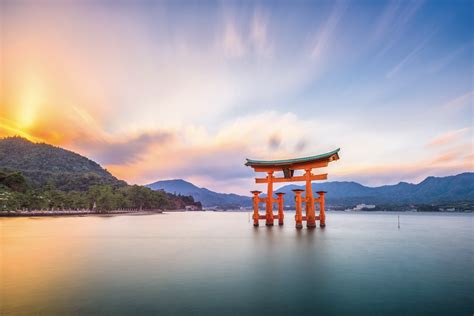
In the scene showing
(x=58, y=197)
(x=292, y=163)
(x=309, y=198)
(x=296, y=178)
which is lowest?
(x=309, y=198)

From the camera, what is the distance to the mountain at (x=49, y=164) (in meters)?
114

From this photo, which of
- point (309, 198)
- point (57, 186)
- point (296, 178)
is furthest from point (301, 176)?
point (57, 186)

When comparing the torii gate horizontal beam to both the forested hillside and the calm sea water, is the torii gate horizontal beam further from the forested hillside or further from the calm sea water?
the forested hillside

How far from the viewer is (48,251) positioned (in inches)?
644

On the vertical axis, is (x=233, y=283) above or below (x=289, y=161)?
below

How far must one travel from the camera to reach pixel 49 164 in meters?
144

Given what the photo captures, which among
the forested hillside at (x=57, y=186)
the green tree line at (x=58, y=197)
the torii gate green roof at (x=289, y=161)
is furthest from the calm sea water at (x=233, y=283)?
the forested hillside at (x=57, y=186)

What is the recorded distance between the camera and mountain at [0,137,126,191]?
11374 cm

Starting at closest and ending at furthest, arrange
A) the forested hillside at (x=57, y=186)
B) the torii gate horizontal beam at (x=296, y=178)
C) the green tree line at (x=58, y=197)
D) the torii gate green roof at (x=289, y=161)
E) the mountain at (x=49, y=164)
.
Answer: the torii gate green roof at (x=289, y=161) < the torii gate horizontal beam at (x=296, y=178) < the green tree line at (x=58, y=197) < the forested hillside at (x=57, y=186) < the mountain at (x=49, y=164)

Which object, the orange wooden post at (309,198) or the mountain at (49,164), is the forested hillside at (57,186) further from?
the orange wooden post at (309,198)

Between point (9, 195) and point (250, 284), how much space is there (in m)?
57.7

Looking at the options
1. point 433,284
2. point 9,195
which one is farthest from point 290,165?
point 9,195

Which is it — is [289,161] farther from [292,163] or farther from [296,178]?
[296,178]

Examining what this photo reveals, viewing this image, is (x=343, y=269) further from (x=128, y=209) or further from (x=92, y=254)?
(x=128, y=209)
